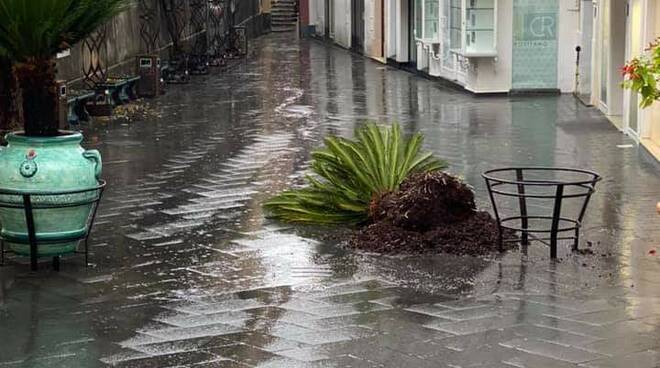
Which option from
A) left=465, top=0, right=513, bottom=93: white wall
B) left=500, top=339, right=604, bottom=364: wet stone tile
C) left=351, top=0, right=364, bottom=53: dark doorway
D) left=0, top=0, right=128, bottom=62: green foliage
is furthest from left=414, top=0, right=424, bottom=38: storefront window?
left=500, top=339, right=604, bottom=364: wet stone tile

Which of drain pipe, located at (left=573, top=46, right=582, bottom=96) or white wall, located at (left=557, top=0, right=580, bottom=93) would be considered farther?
white wall, located at (left=557, top=0, right=580, bottom=93)

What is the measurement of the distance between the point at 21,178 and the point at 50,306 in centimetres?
126

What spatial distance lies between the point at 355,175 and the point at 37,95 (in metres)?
2.72

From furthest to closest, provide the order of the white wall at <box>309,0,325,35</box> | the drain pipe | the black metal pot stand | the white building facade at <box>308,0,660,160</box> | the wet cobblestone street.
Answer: the white wall at <box>309,0,325,35</box> → the drain pipe → the white building facade at <box>308,0,660,160</box> → the black metal pot stand → the wet cobblestone street

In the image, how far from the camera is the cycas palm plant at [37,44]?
27.1 ft

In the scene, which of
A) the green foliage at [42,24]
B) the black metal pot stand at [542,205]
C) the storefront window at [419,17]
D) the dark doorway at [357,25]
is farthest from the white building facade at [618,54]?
the dark doorway at [357,25]

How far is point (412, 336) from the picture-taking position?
21.6ft

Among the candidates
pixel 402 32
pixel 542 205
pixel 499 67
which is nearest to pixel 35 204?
pixel 542 205

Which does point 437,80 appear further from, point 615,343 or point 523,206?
point 615,343

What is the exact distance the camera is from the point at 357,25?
38156 mm

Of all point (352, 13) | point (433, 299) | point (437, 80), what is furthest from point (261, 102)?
point (352, 13)

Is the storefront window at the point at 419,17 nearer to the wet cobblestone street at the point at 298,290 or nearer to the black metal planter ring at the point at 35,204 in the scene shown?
the wet cobblestone street at the point at 298,290

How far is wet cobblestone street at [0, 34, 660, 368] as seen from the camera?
634cm

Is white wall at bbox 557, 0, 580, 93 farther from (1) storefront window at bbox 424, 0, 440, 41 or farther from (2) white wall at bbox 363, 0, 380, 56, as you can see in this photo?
(2) white wall at bbox 363, 0, 380, 56
